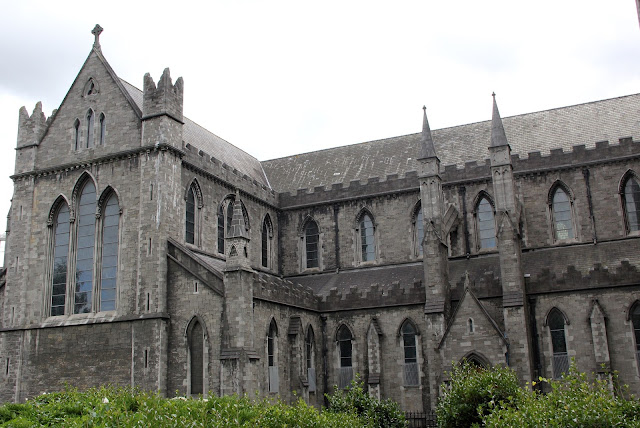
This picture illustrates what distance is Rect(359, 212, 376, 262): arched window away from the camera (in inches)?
1458

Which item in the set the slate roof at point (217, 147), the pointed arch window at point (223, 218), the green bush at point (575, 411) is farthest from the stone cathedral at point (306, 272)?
the green bush at point (575, 411)

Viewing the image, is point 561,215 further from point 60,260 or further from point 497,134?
point 60,260

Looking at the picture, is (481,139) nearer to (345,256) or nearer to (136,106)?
(345,256)

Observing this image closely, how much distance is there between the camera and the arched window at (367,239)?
37031 millimetres

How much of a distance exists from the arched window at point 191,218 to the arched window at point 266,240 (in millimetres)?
6490

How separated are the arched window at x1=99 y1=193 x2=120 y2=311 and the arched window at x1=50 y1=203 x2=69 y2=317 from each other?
196 cm

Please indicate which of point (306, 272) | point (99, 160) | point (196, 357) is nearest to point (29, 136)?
point (99, 160)

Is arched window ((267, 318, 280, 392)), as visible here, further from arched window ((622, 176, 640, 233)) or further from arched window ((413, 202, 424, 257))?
arched window ((622, 176, 640, 233))

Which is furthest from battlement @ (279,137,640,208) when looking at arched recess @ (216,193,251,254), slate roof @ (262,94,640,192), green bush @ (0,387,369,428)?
green bush @ (0,387,369,428)

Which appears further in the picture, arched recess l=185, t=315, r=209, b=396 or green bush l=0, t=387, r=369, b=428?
arched recess l=185, t=315, r=209, b=396

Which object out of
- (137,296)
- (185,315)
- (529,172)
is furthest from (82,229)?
(529,172)

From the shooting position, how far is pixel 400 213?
36.6 m

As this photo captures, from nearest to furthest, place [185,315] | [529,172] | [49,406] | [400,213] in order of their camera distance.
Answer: [49,406]
[185,315]
[529,172]
[400,213]

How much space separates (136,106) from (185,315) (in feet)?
31.8
